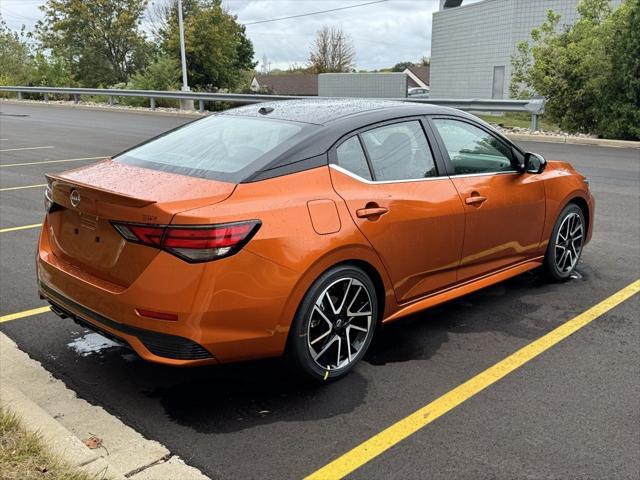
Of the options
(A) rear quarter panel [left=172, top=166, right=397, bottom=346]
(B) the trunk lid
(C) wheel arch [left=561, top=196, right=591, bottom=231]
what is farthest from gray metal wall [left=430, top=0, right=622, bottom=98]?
(B) the trunk lid

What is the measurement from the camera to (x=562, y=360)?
4129 mm

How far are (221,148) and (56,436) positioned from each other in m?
1.82

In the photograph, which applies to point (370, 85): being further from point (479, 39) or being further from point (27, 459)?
point (27, 459)

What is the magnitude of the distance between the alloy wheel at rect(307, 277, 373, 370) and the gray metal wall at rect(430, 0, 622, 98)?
27627mm

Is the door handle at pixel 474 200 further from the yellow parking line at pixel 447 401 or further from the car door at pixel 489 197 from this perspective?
the yellow parking line at pixel 447 401

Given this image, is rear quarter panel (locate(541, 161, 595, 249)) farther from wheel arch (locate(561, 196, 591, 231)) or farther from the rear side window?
the rear side window

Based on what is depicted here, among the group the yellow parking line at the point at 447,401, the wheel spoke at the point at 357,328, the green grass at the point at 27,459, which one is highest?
the wheel spoke at the point at 357,328

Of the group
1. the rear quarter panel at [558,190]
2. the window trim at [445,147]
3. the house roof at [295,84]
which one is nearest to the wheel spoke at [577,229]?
the rear quarter panel at [558,190]

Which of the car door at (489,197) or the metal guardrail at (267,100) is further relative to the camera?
the metal guardrail at (267,100)

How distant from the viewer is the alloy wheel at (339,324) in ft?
12.0

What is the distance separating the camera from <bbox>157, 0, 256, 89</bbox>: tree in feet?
157

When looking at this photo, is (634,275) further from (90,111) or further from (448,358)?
(90,111)

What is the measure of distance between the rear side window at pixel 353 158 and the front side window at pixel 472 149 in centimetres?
82

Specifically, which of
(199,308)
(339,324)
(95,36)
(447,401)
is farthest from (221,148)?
(95,36)
